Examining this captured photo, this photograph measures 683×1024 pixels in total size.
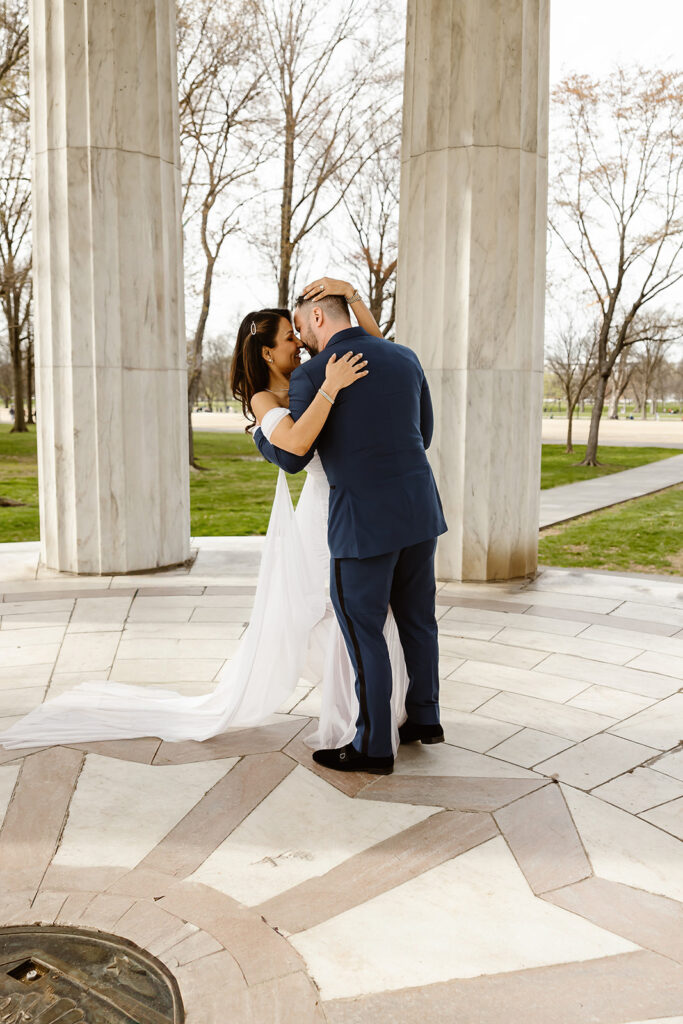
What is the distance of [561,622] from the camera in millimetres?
6320

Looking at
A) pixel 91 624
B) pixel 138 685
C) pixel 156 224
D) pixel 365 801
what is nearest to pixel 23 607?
pixel 91 624

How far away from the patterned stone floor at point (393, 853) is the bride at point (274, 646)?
14cm

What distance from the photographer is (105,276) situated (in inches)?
301

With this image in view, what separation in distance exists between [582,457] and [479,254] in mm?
19779

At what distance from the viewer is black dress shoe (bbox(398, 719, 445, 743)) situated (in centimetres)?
397

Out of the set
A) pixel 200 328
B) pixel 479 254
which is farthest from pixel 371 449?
pixel 200 328

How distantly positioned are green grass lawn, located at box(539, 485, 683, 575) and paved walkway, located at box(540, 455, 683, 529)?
0.31 metres

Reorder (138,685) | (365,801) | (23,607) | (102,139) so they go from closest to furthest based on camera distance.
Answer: (365,801) → (138,685) → (23,607) → (102,139)

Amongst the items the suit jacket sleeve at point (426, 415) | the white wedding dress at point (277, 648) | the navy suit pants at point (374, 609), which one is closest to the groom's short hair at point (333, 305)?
the suit jacket sleeve at point (426, 415)

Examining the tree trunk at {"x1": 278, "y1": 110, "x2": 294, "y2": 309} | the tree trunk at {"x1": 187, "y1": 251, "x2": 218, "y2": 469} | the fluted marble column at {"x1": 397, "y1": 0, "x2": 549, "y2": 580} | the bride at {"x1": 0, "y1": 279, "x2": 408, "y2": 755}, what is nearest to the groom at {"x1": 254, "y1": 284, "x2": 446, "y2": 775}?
the bride at {"x1": 0, "y1": 279, "x2": 408, "y2": 755}

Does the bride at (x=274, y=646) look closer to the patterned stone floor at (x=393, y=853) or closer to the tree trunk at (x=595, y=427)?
the patterned stone floor at (x=393, y=853)

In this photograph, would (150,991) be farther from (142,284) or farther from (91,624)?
(142,284)

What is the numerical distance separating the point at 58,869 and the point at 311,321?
2.22 meters

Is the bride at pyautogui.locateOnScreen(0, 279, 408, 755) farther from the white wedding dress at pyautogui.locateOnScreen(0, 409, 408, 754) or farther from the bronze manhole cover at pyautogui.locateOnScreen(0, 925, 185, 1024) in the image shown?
the bronze manhole cover at pyautogui.locateOnScreen(0, 925, 185, 1024)
